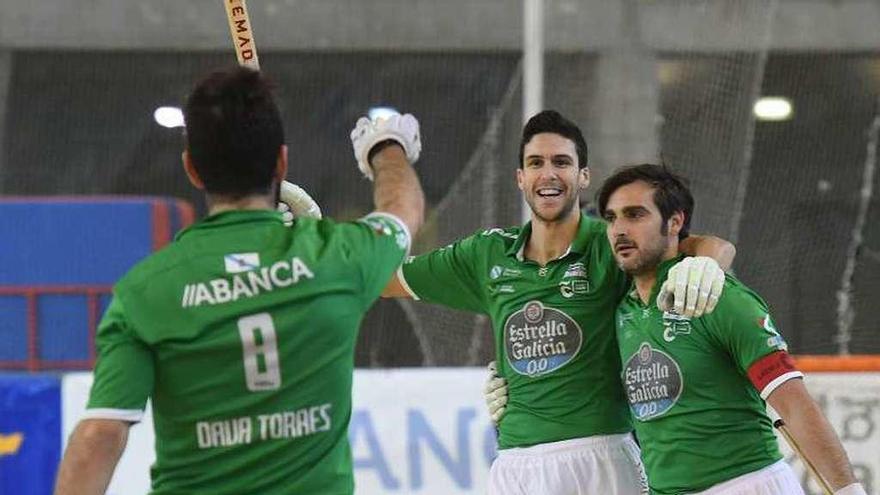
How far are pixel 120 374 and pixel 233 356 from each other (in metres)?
0.22

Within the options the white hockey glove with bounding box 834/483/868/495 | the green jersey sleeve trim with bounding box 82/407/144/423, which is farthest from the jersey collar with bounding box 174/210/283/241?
the white hockey glove with bounding box 834/483/868/495

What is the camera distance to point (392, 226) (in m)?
3.19

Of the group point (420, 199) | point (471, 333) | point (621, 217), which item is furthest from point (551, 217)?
point (471, 333)

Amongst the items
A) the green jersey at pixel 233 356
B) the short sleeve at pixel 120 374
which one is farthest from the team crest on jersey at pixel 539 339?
the short sleeve at pixel 120 374

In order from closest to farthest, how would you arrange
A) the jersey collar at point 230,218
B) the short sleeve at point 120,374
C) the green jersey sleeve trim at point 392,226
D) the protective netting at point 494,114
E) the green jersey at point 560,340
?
1. the short sleeve at point 120,374
2. the jersey collar at point 230,218
3. the green jersey sleeve trim at point 392,226
4. the green jersey at point 560,340
5. the protective netting at point 494,114

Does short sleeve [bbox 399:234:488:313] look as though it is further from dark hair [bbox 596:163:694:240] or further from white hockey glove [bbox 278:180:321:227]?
white hockey glove [bbox 278:180:321:227]

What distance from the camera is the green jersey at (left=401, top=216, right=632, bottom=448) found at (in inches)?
195

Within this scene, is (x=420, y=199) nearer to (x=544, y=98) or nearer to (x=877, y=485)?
(x=877, y=485)

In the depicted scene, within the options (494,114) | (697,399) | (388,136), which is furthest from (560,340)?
(494,114)

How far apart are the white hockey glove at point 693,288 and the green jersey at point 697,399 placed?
134mm

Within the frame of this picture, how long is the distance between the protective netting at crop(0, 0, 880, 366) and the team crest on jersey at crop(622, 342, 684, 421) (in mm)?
5739

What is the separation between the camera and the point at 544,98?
10656 millimetres

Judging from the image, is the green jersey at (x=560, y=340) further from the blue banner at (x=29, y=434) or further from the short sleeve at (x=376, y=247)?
the blue banner at (x=29, y=434)

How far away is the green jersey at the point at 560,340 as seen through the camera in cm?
495
